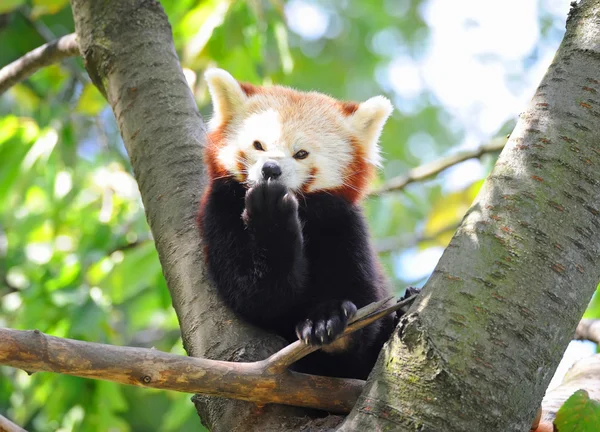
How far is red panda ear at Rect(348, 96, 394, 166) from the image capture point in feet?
9.50

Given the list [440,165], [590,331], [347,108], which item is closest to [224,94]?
[347,108]

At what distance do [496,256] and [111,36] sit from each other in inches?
71.4

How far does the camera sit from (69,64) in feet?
14.5

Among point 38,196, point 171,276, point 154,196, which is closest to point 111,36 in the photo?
point 154,196

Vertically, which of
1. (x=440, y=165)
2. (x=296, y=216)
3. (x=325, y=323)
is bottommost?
(x=325, y=323)

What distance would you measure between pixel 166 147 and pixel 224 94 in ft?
1.41

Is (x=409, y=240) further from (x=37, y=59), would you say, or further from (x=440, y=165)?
(x=37, y=59)

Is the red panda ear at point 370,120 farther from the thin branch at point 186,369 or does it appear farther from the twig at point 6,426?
the twig at point 6,426

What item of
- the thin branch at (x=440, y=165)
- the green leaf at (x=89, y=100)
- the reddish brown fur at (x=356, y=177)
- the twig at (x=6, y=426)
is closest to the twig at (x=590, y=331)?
the reddish brown fur at (x=356, y=177)

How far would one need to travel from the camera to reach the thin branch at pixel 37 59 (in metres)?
3.01

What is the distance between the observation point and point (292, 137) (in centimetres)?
259

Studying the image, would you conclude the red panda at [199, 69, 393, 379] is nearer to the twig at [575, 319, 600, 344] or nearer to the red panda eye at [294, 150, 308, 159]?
the red panda eye at [294, 150, 308, 159]

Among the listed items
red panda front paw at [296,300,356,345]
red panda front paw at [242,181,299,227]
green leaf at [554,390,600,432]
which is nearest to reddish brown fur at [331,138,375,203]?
red panda front paw at [242,181,299,227]

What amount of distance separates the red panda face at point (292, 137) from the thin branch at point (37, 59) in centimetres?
72
